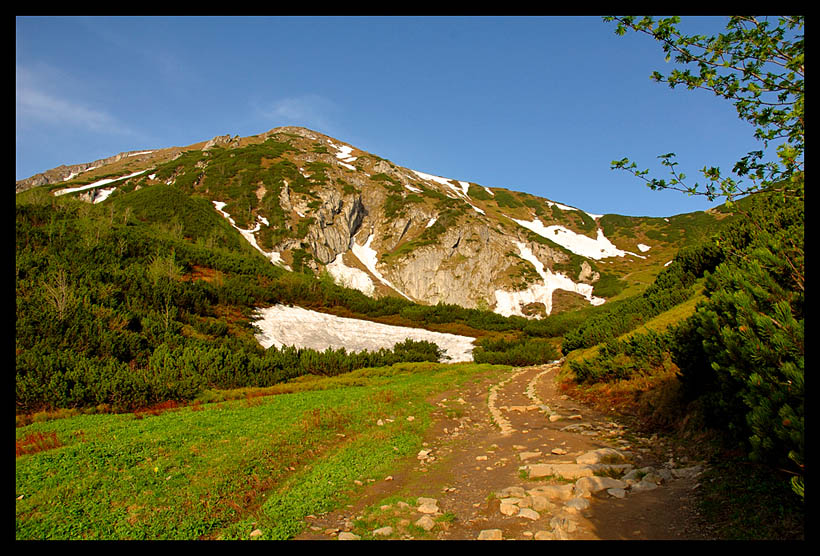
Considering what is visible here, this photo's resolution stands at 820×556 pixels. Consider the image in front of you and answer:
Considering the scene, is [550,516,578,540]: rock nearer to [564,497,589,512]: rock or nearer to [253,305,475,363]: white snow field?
[564,497,589,512]: rock

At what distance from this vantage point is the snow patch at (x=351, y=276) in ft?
346

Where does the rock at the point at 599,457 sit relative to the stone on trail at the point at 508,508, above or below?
above

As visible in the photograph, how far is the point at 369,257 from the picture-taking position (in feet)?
404

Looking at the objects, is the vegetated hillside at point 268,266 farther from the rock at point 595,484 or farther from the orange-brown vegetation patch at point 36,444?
the rock at point 595,484

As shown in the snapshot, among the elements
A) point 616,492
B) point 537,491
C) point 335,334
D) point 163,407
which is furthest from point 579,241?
point 537,491

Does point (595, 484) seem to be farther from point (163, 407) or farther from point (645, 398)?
point (163, 407)

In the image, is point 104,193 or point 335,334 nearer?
point 335,334

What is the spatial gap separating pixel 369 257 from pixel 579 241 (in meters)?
92.4

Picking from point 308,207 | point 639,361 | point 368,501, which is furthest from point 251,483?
point 308,207

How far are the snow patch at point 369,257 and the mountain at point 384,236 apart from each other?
0.34m

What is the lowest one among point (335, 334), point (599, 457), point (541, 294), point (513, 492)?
point (335, 334)

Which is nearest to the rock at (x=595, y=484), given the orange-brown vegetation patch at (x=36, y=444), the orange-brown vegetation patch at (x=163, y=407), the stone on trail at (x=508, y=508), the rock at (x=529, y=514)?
the rock at (x=529, y=514)

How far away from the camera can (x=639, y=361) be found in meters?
10.9
